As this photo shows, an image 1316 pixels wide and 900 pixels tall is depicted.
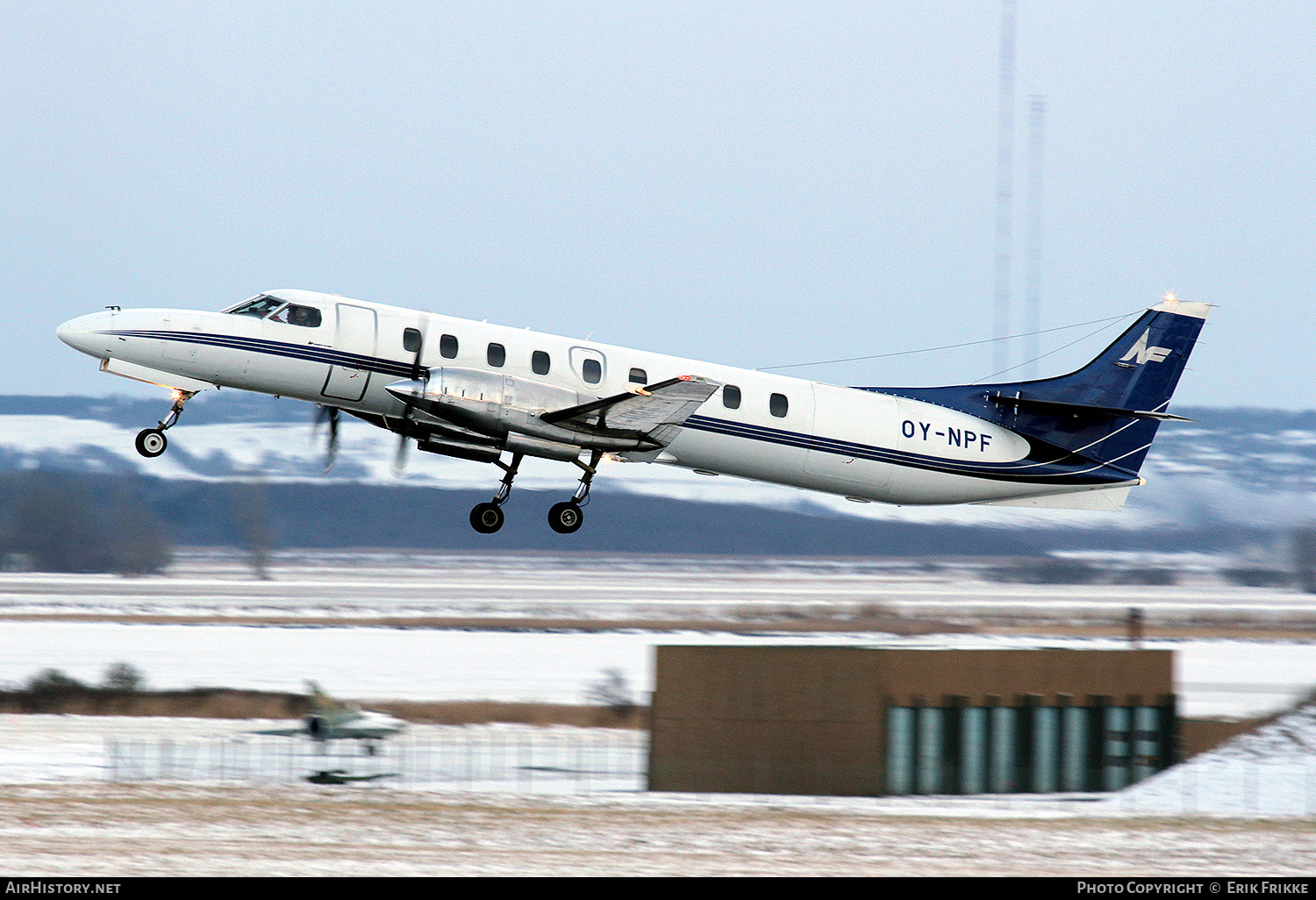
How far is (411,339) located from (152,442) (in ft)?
14.7

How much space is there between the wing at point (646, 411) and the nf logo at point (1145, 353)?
10155mm

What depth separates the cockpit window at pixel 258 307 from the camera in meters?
22.3

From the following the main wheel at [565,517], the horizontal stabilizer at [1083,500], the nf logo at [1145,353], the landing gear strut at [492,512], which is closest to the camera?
the landing gear strut at [492,512]

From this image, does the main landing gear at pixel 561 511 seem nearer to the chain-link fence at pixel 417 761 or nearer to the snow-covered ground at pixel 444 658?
the chain-link fence at pixel 417 761

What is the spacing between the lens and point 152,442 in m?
22.3

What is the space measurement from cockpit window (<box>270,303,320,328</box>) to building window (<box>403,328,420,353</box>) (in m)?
1.39

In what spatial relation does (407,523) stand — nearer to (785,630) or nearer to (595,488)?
(595,488)

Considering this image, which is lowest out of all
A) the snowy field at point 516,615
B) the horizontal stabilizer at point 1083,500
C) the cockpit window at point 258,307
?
the snowy field at point 516,615

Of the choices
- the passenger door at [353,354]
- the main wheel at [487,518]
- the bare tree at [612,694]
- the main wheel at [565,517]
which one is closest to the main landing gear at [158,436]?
the passenger door at [353,354]

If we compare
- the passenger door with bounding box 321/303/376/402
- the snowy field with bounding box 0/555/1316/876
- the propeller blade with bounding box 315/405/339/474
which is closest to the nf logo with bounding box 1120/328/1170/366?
the snowy field with bounding box 0/555/1316/876

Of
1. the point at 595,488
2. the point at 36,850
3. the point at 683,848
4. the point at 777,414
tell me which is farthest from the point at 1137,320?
the point at 595,488

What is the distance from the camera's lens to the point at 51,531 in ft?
218

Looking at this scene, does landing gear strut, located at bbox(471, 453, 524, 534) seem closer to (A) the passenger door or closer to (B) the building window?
(B) the building window

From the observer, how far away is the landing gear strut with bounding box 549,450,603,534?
895 inches
